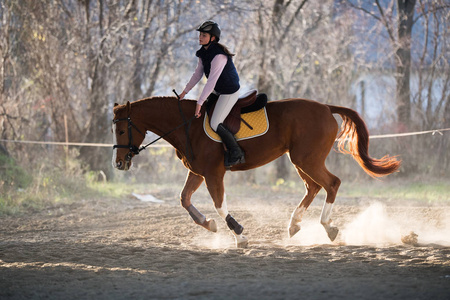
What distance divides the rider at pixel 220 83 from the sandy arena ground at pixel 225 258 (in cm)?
123

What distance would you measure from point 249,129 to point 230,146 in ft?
1.17

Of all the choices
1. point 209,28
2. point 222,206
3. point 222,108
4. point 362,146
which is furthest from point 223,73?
point 362,146

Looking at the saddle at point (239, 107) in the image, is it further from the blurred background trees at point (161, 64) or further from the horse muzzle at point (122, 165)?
the blurred background trees at point (161, 64)

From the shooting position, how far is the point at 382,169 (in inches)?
299

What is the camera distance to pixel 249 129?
7.06 m

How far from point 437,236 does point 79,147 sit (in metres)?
10.2

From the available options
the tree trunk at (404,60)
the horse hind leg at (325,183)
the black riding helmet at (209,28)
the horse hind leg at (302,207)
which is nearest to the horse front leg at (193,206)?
the horse hind leg at (302,207)

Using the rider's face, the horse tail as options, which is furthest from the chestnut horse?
the rider's face

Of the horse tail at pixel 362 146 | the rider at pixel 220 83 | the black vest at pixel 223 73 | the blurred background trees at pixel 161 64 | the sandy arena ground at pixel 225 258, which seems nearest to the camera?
the sandy arena ground at pixel 225 258

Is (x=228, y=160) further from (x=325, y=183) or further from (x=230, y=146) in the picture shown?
(x=325, y=183)

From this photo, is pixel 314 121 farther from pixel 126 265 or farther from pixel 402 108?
pixel 402 108

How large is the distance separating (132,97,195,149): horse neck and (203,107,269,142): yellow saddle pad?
1.04 ft

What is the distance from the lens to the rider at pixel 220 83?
22.5 ft

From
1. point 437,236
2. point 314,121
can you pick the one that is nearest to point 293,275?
point 314,121
